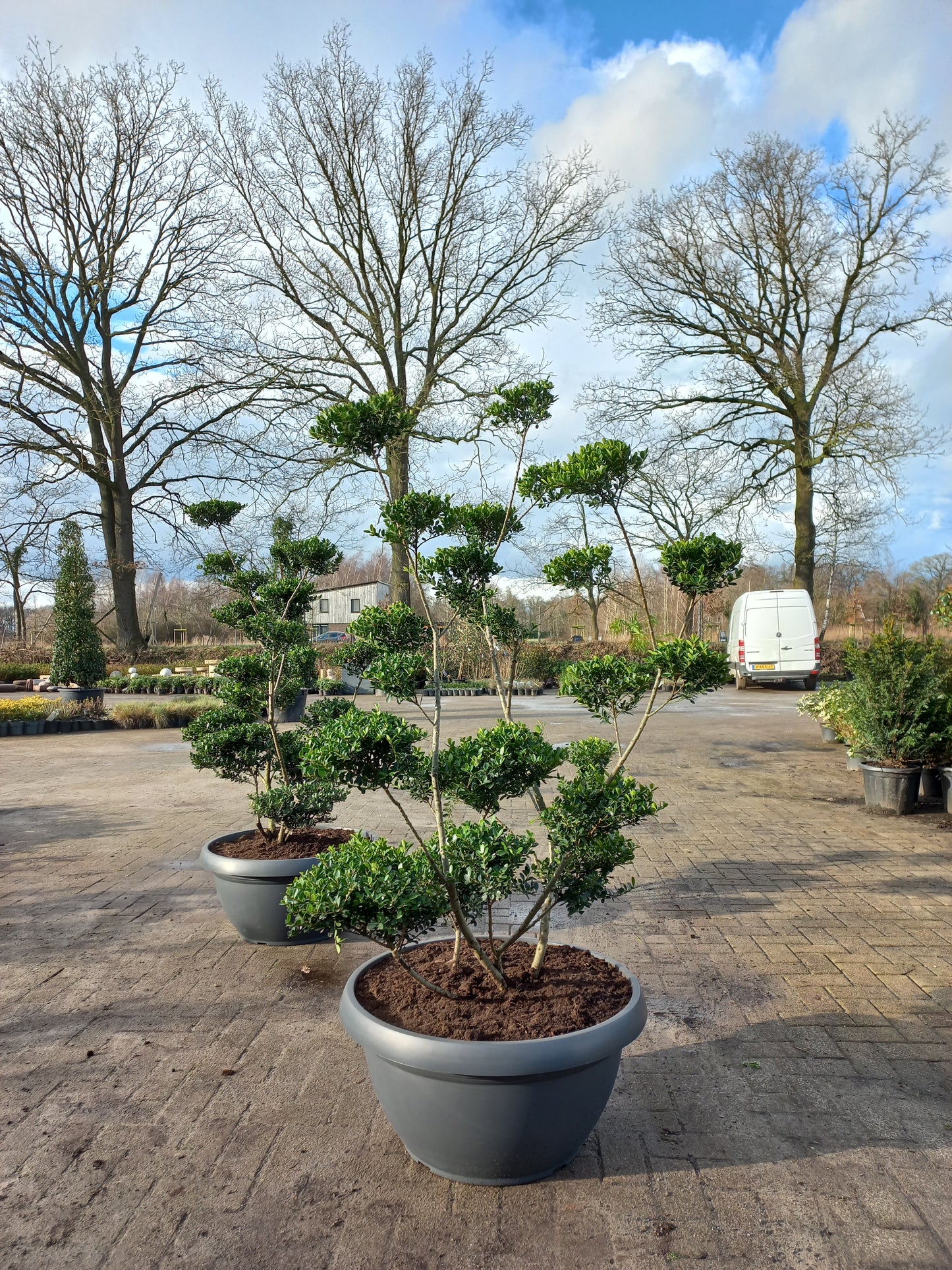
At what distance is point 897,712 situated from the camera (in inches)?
292

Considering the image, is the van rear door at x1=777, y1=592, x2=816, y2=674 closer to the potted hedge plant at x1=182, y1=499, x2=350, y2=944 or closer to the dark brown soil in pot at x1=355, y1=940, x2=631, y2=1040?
the potted hedge plant at x1=182, y1=499, x2=350, y2=944

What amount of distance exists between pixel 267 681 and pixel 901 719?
5.72 m

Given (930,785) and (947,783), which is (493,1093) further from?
(930,785)

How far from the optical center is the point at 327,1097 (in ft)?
9.33

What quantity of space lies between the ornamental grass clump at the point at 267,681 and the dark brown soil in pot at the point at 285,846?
59 mm

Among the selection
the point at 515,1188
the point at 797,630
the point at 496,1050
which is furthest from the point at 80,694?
the point at 496,1050

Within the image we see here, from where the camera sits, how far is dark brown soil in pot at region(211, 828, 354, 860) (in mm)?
4387

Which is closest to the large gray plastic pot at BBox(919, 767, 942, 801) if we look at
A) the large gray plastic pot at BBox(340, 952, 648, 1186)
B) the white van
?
the large gray plastic pot at BBox(340, 952, 648, 1186)

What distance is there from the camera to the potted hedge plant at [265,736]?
420 cm

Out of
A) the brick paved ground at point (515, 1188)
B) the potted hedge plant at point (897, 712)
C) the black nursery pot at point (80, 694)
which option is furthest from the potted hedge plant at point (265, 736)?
the black nursery pot at point (80, 694)

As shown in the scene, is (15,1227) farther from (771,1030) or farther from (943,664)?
(943,664)

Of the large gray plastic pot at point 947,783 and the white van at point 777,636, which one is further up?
the white van at point 777,636

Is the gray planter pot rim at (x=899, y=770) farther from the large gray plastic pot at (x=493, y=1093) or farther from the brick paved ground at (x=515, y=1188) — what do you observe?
the large gray plastic pot at (x=493, y=1093)

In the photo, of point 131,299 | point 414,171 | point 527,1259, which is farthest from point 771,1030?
point 131,299
